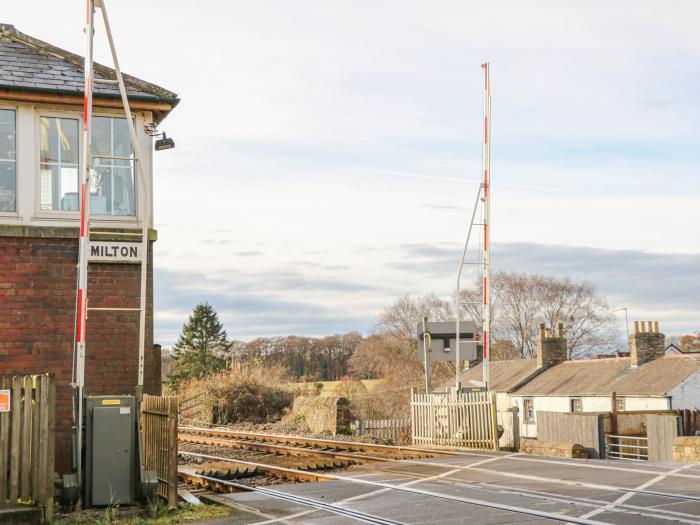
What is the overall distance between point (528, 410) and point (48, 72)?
38.1 m

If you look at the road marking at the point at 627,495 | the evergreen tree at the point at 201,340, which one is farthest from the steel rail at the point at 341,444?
the evergreen tree at the point at 201,340

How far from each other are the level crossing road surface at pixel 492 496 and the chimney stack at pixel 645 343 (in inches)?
1196

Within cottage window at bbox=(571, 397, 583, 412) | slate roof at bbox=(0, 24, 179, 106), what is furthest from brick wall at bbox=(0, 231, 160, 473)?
cottage window at bbox=(571, 397, 583, 412)

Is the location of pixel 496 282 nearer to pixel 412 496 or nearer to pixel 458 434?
pixel 458 434

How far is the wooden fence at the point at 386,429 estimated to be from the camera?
1074 inches

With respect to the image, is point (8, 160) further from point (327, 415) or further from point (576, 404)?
point (576, 404)

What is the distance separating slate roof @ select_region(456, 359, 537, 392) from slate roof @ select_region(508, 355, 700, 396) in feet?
3.47

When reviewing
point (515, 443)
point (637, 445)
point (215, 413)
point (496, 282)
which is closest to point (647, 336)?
point (637, 445)

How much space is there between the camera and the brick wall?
12.1m

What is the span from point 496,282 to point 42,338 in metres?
65.8

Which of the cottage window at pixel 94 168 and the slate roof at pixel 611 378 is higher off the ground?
the cottage window at pixel 94 168

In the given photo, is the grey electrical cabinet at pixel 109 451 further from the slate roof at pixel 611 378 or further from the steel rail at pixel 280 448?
the slate roof at pixel 611 378

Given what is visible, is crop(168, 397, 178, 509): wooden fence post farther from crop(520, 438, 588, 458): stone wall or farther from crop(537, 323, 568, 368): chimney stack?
crop(537, 323, 568, 368): chimney stack

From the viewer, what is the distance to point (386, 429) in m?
28.1
